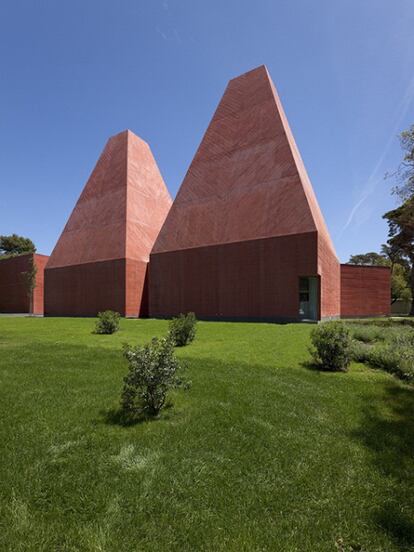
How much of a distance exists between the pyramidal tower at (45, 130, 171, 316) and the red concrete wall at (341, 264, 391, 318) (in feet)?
60.4

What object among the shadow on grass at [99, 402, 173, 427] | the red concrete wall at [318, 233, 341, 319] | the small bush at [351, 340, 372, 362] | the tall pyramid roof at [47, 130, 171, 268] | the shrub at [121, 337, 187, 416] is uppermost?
the tall pyramid roof at [47, 130, 171, 268]

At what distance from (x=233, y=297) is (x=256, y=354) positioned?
13118mm

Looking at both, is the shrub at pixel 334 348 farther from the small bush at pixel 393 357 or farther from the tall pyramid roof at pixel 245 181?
the tall pyramid roof at pixel 245 181

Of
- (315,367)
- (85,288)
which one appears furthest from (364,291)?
(85,288)

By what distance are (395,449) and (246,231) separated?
19.4 meters

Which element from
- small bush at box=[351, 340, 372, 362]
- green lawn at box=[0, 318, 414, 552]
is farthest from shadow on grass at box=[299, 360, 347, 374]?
small bush at box=[351, 340, 372, 362]

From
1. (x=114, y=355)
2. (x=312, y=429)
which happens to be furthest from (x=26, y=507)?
(x=114, y=355)

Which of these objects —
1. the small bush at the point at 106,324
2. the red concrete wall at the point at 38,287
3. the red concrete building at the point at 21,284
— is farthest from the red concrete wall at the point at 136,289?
the red concrete wall at the point at 38,287

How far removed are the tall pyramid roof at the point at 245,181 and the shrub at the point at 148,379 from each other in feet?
56.6

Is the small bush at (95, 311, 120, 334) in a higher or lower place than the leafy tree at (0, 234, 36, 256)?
lower

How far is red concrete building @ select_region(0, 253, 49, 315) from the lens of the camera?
42.1 meters

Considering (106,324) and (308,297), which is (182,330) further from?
(308,297)

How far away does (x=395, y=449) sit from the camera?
13.6 ft

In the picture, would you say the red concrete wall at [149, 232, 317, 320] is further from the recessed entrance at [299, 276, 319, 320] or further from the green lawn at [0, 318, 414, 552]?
the green lawn at [0, 318, 414, 552]
